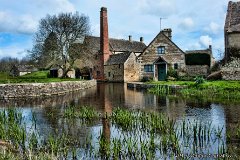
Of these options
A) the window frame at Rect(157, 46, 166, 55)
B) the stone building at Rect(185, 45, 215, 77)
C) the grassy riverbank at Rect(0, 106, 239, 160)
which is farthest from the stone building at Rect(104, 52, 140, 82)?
the grassy riverbank at Rect(0, 106, 239, 160)

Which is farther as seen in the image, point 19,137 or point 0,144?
point 19,137

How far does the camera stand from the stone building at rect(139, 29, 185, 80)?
48.5m

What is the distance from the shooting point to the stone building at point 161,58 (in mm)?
48531

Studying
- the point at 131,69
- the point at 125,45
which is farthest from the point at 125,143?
the point at 125,45

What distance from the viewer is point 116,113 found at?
55.4 ft

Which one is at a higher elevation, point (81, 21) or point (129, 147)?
point (81, 21)

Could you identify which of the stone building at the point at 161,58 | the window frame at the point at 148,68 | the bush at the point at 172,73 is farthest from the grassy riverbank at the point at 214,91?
the window frame at the point at 148,68

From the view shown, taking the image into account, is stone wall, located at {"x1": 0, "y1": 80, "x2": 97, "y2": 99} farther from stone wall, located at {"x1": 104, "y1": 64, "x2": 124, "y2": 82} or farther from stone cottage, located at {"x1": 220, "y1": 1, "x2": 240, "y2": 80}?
stone wall, located at {"x1": 104, "y1": 64, "x2": 124, "y2": 82}

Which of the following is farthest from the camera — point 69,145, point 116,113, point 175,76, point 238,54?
point 175,76

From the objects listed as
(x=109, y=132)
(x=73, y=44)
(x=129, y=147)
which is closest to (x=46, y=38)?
(x=73, y=44)

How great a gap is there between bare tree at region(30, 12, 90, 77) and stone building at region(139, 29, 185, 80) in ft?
34.6

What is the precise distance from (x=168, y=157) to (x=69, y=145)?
3.73 m

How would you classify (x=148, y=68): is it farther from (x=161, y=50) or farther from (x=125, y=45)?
(x=125, y=45)

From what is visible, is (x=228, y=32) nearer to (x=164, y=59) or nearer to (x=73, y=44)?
(x=164, y=59)
